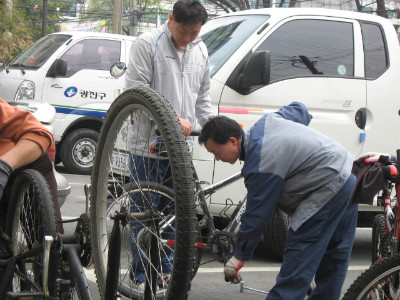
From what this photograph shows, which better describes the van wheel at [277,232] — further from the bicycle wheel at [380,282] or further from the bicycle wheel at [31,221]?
the bicycle wheel at [31,221]

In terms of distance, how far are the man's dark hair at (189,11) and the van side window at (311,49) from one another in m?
1.91

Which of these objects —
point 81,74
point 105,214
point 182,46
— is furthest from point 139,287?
point 81,74

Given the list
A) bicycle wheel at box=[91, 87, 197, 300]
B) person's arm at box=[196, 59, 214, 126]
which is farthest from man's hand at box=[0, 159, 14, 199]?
person's arm at box=[196, 59, 214, 126]

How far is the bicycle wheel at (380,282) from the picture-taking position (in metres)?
3.64

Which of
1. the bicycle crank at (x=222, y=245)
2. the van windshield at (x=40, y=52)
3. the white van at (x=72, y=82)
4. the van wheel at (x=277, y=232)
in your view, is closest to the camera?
the bicycle crank at (x=222, y=245)

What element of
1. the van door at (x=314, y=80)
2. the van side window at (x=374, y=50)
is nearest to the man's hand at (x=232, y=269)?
the van door at (x=314, y=80)

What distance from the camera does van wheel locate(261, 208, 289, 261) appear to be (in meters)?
5.86

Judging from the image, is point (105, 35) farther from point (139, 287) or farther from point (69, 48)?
point (139, 287)

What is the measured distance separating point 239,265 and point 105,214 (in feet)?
2.24

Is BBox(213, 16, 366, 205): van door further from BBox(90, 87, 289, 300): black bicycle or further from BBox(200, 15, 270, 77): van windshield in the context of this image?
BBox(90, 87, 289, 300): black bicycle

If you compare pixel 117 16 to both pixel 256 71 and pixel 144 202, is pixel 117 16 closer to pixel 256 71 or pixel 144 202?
pixel 256 71

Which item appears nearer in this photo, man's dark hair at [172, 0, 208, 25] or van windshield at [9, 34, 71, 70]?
man's dark hair at [172, 0, 208, 25]

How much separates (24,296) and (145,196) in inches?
24.9

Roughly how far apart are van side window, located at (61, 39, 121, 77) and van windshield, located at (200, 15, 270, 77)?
14.6ft
